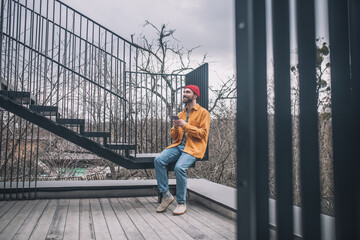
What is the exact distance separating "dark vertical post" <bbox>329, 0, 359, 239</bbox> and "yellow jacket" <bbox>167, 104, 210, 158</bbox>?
2551 millimetres

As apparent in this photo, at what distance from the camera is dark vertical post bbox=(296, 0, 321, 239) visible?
74cm

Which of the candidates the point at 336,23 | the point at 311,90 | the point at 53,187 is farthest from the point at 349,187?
the point at 53,187

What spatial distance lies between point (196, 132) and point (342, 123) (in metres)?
2.60

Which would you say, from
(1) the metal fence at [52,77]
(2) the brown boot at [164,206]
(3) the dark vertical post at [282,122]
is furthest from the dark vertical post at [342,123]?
(1) the metal fence at [52,77]

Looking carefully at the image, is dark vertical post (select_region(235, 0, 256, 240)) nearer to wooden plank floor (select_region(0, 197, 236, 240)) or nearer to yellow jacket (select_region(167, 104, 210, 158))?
wooden plank floor (select_region(0, 197, 236, 240))

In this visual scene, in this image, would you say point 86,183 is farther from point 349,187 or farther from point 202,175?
point 349,187

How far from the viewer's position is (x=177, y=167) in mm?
3232

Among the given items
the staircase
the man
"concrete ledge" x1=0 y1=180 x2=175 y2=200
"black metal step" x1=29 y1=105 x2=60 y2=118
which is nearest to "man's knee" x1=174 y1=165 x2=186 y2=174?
the man

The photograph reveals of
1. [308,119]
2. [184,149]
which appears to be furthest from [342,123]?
[184,149]

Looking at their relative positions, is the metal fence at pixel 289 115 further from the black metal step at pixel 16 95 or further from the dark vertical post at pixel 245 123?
the black metal step at pixel 16 95

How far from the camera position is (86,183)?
431cm

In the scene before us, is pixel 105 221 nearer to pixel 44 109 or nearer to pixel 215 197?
pixel 215 197

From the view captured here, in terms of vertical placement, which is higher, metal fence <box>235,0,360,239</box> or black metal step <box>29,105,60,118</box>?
black metal step <box>29,105,60,118</box>

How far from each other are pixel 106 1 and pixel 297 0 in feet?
23.5
